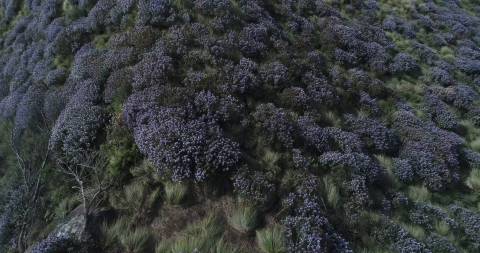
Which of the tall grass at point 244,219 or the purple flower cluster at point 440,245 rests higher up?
the tall grass at point 244,219

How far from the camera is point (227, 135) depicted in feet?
30.4

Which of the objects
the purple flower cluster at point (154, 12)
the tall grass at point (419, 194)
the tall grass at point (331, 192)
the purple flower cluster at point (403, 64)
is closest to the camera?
the tall grass at point (331, 192)

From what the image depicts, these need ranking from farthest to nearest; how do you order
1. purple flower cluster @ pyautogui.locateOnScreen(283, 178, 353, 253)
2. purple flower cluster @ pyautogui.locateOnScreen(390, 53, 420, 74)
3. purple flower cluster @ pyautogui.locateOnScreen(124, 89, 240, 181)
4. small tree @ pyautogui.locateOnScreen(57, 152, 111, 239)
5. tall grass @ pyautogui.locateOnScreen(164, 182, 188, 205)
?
purple flower cluster @ pyautogui.locateOnScreen(390, 53, 420, 74)
purple flower cluster @ pyautogui.locateOnScreen(124, 89, 240, 181)
tall grass @ pyautogui.locateOnScreen(164, 182, 188, 205)
small tree @ pyautogui.locateOnScreen(57, 152, 111, 239)
purple flower cluster @ pyautogui.locateOnScreen(283, 178, 353, 253)

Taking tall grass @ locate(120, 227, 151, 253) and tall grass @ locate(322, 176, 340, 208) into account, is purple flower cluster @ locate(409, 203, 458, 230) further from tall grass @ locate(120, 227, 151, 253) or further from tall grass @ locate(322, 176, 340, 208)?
tall grass @ locate(120, 227, 151, 253)

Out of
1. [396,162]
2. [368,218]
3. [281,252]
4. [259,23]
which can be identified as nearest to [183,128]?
[281,252]

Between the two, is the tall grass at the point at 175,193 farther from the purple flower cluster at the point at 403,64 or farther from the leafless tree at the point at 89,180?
the purple flower cluster at the point at 403,64

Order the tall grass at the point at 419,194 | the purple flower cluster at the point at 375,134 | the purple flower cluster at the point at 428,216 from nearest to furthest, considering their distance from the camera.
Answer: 1. the purple flower cluster at the point at 428,216
2. the tall grass at the point at 419,194
3. the purple flower cluster at the point at 375,134

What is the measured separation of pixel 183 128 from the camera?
8.66 metres

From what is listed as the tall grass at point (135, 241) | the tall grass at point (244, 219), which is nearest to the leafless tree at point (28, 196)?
the tall grass at point (135, 241)

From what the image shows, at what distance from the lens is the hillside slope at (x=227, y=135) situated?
25.8ft

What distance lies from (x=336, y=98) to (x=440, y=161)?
353 cm

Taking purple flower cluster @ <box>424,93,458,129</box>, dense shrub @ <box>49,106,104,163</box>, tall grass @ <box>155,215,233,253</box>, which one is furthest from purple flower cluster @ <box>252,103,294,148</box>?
purple flower cluster @ <box>424,93,458,129</box>

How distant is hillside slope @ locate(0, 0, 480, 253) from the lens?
7.87 m

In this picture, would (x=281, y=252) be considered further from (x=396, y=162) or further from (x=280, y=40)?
(x=280, y=40)
